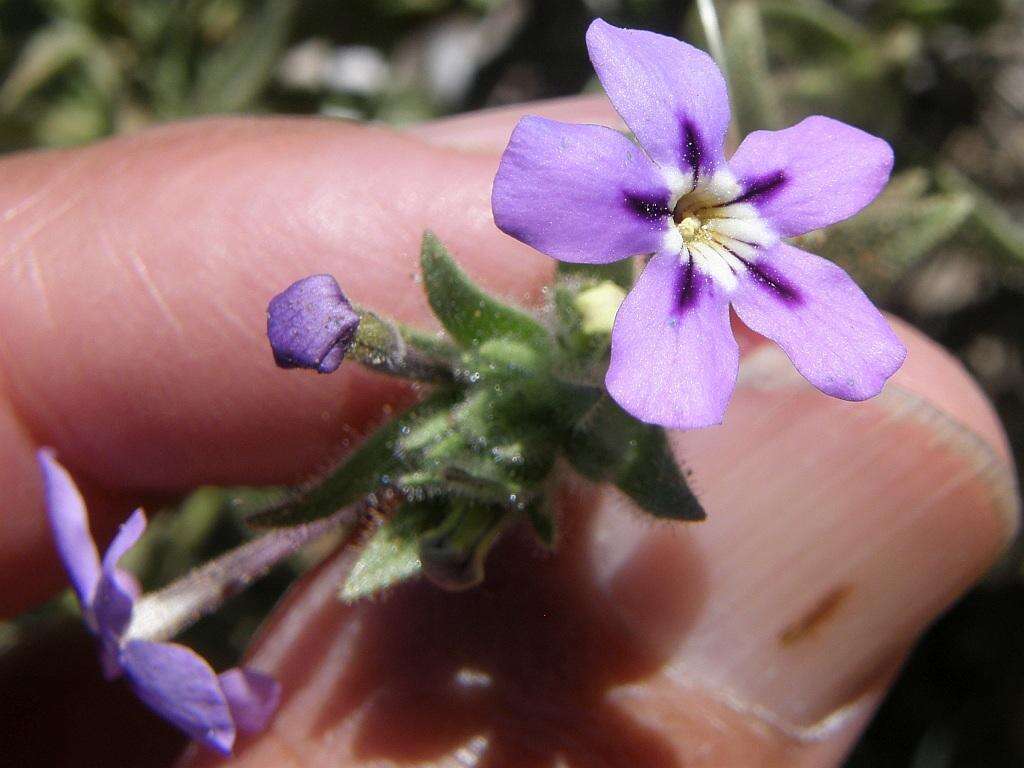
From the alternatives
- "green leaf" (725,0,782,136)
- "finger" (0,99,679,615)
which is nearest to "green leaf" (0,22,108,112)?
"finger" (0,99,679,615)

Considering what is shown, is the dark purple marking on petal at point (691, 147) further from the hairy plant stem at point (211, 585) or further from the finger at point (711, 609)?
the hairy plant stem at point (211, 585)

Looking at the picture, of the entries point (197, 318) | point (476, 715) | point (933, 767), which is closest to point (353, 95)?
point (197, 318)

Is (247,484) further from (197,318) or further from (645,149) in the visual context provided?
(645,149)

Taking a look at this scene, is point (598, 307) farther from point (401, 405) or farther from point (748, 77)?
point (748, 77)

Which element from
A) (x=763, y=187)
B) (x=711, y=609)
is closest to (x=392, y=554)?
(x=711, y=609)

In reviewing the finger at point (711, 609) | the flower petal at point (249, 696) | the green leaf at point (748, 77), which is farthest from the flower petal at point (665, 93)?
the green leaf at point (748, 77)

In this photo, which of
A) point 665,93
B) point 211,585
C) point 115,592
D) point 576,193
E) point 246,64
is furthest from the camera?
point 246,64
